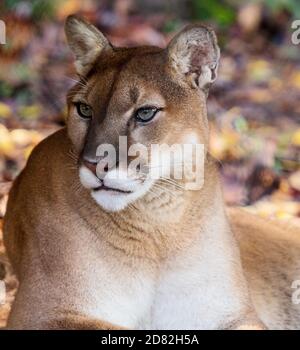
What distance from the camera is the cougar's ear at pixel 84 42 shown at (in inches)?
196

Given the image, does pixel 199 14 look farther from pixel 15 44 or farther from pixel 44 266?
pixel 44 266

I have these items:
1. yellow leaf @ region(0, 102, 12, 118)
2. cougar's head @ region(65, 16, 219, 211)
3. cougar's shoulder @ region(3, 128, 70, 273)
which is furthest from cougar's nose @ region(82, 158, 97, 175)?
yellow leaf @ region(0, 102, 12, 118)

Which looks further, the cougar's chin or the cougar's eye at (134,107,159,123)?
the cougar's eye at (134,107,159,123)

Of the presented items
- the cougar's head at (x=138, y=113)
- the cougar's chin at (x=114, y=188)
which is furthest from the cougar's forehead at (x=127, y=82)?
the cougar's chin at (x=114, y=188)

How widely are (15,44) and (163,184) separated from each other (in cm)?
462

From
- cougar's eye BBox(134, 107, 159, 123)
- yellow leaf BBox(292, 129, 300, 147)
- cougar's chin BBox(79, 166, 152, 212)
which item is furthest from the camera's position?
yellow leaf BBox(292, 129, 300, 147)

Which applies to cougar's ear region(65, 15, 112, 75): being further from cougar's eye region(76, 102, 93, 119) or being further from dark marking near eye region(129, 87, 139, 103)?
dark marking near eye region(129, 87, 139, 103)

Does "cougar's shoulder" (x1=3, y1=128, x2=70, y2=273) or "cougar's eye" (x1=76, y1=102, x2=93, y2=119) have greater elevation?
"cougar's eye" (x1=76, y1=102, x2=93, y2=119)

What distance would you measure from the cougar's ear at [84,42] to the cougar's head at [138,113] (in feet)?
0.12

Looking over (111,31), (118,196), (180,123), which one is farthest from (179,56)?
(111,31)

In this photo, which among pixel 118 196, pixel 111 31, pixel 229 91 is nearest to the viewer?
pixel 118 196

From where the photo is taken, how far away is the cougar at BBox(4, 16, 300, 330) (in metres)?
4.61
